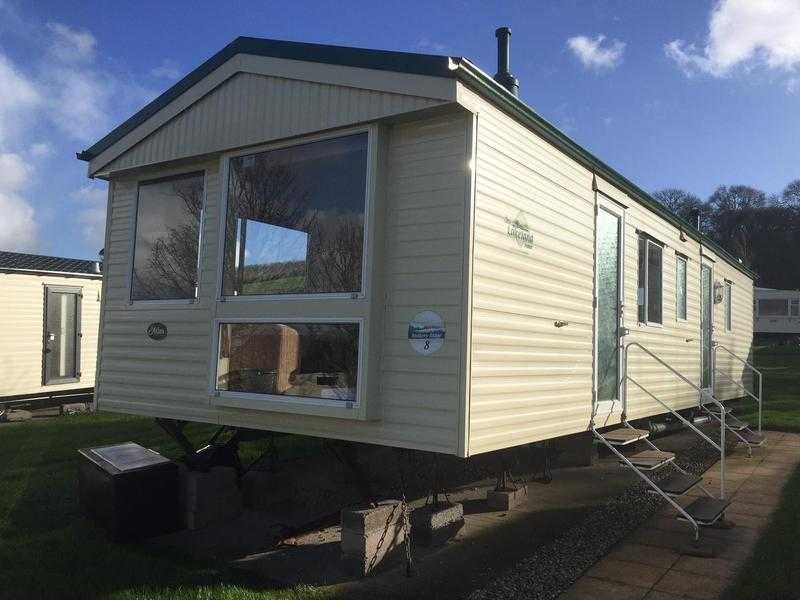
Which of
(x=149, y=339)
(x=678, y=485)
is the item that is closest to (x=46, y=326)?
(x=149, y=339)

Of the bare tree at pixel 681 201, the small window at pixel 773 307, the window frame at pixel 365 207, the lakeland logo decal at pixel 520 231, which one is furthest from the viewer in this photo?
the bare tree at pixel 681 201

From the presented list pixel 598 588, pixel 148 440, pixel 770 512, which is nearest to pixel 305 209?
pixel 598 588

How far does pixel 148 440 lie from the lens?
9.93 metres

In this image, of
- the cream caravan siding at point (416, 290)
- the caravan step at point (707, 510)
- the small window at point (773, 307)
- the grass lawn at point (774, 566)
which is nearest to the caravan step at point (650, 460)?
the caravan step at point (707, 510)

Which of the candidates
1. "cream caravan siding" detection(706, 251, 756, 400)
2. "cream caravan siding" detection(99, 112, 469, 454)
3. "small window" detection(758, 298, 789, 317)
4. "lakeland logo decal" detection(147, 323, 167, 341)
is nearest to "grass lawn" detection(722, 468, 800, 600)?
"cream caravan siding" detection(99, 112, 469, 454)

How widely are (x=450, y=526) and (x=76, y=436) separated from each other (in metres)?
6.98

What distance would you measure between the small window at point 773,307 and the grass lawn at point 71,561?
3743 centimetres

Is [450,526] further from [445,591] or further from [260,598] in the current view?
[260,598]

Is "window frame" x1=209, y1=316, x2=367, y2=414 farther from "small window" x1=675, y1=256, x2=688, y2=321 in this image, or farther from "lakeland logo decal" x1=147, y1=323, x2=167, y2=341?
"small window" x1=675, y1=256, x2=688, y2=321

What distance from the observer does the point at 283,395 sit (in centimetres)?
504

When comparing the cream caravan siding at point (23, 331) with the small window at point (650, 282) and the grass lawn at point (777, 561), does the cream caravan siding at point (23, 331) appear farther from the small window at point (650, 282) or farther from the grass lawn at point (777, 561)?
the grass lawn at point (777, 561)

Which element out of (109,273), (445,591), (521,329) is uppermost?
(109,273)

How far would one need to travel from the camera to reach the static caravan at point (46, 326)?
12594 mm

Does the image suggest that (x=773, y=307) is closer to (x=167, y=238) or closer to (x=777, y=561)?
(x=777, y=561)
